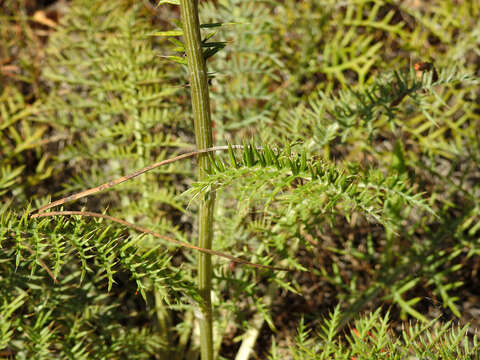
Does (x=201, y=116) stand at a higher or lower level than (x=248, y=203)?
higher

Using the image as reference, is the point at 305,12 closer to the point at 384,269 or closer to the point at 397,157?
the point at 397,157

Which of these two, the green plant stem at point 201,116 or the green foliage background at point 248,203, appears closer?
the green plant stem at point 201,116

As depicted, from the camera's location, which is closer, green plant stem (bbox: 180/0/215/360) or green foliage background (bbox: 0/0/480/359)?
green plant stem (bbox: 180/0/215/360)

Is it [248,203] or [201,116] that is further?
[248,203]

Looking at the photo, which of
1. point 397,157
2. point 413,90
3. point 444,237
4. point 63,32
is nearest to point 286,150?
point 413,90
